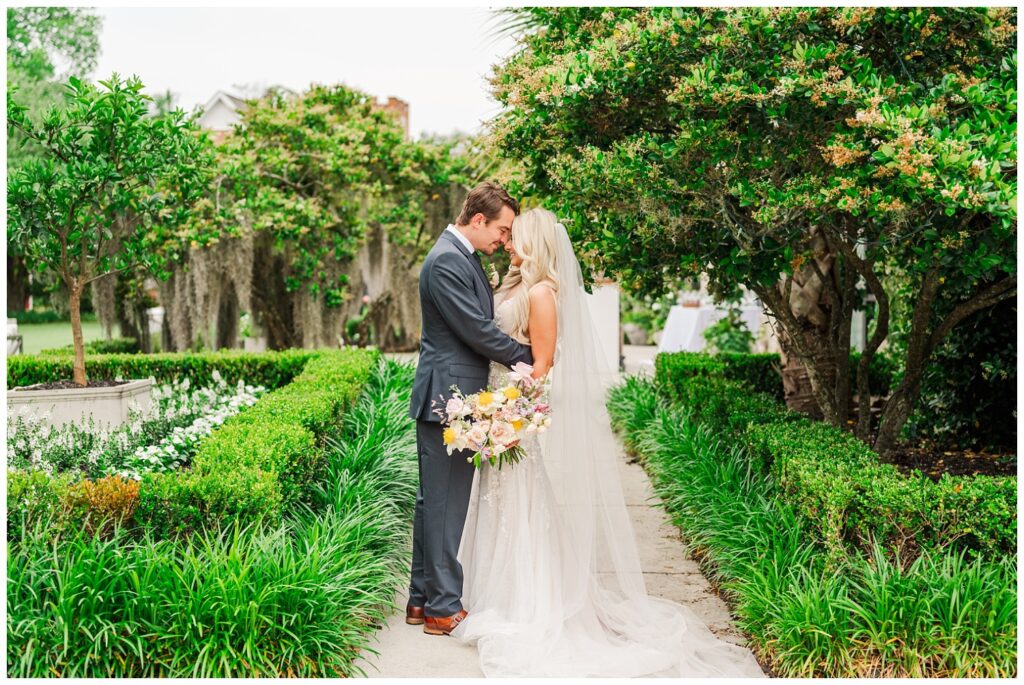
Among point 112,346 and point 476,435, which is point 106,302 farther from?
point 476,435

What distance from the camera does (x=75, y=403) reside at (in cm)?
745

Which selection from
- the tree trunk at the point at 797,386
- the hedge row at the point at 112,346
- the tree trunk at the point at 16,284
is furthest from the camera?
the tree trunk at the point at 16,284

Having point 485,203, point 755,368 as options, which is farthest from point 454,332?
point 755,368

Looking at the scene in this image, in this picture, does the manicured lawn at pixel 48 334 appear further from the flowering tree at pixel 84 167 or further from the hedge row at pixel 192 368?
the flowering tree at pixel 84 167

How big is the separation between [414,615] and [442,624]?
20cm

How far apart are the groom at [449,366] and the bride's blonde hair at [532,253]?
4.0 inches

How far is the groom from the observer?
14.0ft

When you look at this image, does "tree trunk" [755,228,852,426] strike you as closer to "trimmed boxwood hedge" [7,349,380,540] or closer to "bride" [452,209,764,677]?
"bride" [452,209,764,677]

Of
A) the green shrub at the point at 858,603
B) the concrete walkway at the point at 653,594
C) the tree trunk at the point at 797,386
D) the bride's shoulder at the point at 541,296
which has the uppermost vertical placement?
the bride's shoulder at the point at 541,296

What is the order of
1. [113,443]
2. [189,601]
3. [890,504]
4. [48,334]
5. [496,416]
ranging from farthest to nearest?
[48,334] < [113,443] < [496,416] < [890,504] < [189,601]

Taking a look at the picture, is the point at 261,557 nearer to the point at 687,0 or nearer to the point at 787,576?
the point at 787,576

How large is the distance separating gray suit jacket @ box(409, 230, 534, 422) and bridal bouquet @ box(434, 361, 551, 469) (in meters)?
0.07

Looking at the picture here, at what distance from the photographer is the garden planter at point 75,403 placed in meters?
7.35

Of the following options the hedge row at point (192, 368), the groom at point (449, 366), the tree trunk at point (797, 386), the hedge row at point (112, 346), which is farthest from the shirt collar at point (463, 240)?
the hedge row at point (112, 346)
